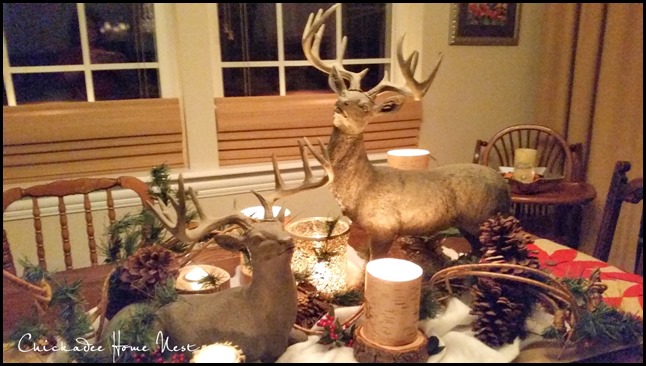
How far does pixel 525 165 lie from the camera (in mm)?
1659

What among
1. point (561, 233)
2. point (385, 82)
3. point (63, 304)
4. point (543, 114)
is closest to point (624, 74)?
point (543, 114)

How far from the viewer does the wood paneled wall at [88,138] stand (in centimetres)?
149

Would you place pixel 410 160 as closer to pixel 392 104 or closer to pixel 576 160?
pixel 392 104

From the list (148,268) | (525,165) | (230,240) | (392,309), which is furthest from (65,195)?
(525,165)

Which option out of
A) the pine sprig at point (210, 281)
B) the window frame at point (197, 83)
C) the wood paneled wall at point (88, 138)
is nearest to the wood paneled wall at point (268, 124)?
the window frame at point (197, 83)

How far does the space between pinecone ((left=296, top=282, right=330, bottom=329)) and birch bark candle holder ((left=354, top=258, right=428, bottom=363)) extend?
135 millimetres

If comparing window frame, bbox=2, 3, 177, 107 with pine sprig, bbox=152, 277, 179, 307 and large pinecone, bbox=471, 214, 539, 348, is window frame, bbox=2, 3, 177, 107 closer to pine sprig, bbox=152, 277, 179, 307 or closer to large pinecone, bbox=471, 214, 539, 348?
pine sprig, bbox=152, 277, 179, 307

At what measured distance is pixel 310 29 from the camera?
3.40ft

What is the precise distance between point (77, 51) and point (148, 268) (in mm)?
1106

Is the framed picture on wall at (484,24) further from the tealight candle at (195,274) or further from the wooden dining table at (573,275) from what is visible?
the tealight candle at (195,274)

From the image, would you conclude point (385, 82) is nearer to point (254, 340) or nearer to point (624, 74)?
point (254, 340)

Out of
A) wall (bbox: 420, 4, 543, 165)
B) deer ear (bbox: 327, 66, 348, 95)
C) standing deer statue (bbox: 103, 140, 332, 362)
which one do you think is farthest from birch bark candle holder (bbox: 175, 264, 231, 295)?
wall (bbox: 420, 4, 543, 165)

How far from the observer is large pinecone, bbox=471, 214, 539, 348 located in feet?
2.53

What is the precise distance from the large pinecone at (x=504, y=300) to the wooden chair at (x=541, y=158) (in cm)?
113
